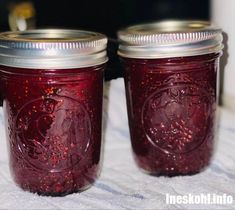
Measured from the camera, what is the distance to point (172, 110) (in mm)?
575

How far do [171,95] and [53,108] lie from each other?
14cm

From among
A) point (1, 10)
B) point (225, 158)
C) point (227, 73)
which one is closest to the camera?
point (225, 158)

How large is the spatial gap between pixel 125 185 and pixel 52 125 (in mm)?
123

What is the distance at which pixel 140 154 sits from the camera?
61cm

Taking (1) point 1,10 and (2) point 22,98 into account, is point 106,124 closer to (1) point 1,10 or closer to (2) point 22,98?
(2) point 22,98

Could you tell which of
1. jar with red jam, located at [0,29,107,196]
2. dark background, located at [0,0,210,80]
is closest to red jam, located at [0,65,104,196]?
jar with red jam, located at [0,29,107,196]

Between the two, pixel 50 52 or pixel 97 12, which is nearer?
pixel 50 52

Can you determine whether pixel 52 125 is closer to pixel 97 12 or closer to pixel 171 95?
pixel 171 95

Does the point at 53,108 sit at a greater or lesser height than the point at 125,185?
greater

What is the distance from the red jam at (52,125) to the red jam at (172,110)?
0.05m

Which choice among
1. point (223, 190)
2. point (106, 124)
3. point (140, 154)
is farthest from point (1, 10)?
point (223, 190)

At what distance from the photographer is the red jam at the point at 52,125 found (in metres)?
0.51

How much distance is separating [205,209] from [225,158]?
15 cm

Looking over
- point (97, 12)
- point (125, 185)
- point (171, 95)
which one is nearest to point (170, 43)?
point (171, 95)
